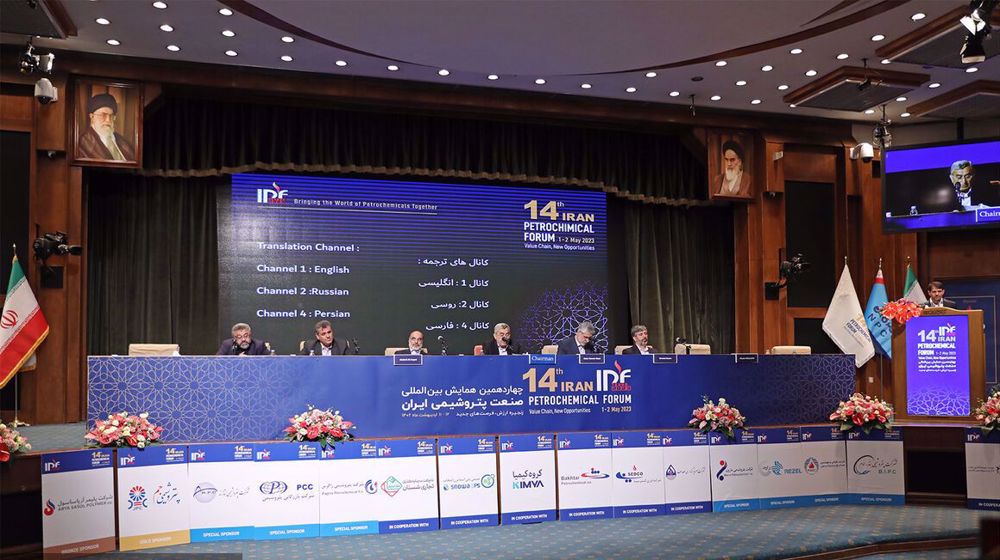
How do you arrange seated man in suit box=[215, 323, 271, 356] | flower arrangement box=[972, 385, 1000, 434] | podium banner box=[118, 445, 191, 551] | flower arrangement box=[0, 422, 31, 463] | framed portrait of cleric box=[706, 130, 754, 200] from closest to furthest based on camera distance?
flower arrangement box=[0, 422, 31, 463]
podium banner box=[118, 445, 191, 551]
flower arrangement box=[972, 385, 1000, 434]
seated man in suit box=[215, 323, 271, 356]
framed portrait of cleric box=[706, 130, 754, 200]

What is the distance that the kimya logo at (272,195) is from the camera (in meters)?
10.9

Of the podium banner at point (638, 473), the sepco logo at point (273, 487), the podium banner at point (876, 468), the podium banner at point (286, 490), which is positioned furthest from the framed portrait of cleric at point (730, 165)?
the sepco logo at point (273, 487)

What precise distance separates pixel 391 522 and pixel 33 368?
570 centimetres

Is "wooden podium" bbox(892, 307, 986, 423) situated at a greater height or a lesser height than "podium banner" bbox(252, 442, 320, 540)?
greater

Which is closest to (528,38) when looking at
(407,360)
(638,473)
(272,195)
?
(272,195)

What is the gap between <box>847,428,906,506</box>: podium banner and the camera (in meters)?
7.10

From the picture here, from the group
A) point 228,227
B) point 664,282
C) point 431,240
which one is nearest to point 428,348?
point 431,240

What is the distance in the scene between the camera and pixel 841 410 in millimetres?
7223

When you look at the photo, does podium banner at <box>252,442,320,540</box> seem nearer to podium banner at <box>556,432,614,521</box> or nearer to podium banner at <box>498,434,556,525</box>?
podium banner at <box>498,434,556,525</box>

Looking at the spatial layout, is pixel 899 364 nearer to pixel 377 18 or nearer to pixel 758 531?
pixel 758 531

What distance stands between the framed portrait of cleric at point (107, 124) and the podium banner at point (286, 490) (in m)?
5.67

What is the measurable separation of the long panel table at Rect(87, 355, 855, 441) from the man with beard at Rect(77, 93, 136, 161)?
494cm

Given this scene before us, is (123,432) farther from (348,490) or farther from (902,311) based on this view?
(902,311)

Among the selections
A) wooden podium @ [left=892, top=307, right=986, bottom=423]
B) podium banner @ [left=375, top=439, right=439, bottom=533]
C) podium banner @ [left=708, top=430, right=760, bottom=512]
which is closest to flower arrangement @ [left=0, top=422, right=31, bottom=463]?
podium banner @ [left=375, top=439, right=439, bottom=533]
